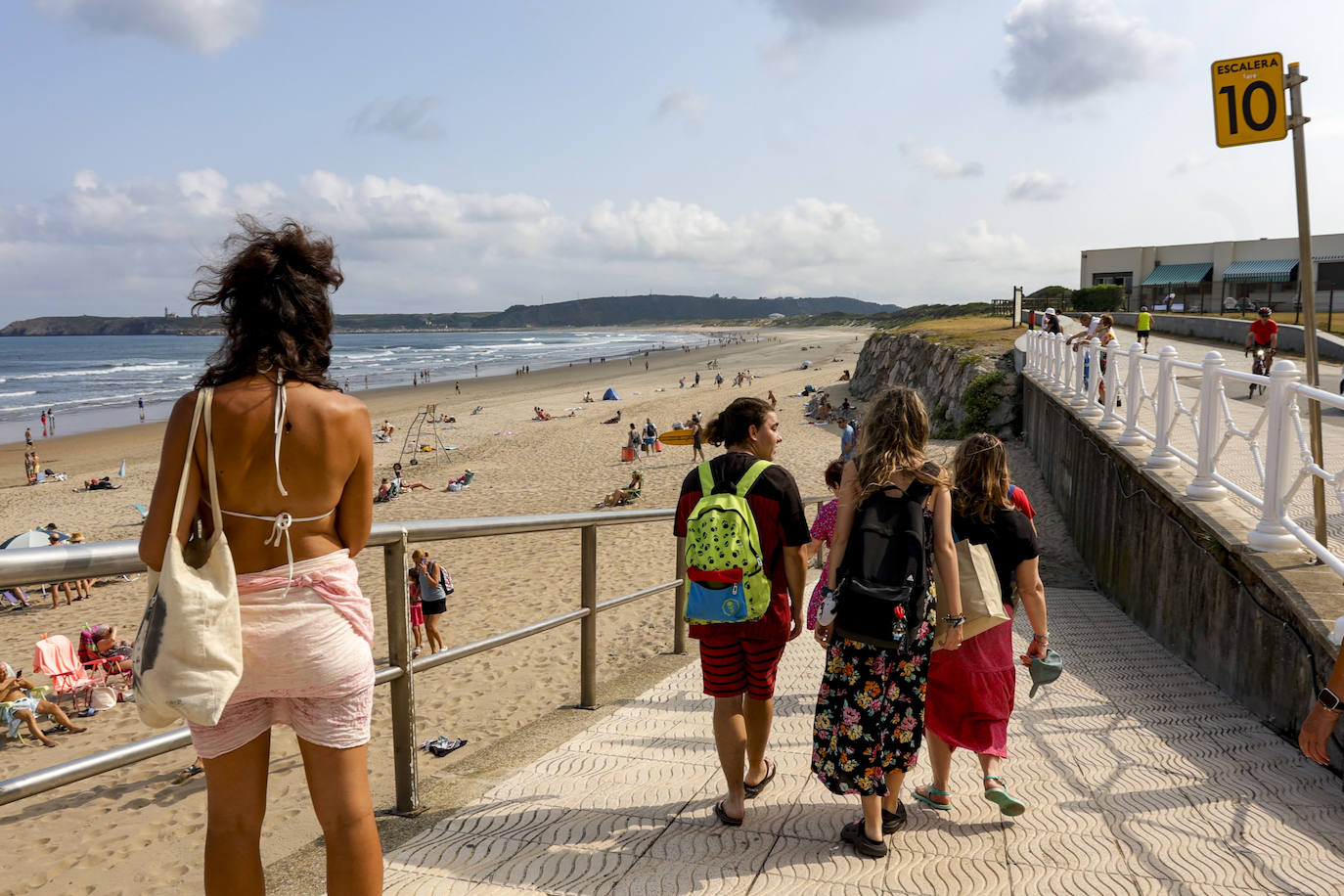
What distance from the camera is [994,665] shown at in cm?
317

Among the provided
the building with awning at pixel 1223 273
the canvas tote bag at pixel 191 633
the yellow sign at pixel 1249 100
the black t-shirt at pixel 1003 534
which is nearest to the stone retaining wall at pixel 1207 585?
the black t-shirt at pixel 1003 534

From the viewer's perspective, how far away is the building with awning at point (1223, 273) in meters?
35.2

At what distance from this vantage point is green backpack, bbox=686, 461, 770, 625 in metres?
2.81

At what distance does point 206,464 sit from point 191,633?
0.34 meters

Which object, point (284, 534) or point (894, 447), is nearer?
point (284, 534)

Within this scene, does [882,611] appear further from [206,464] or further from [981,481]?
[206,464]

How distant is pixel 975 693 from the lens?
3.15 meters

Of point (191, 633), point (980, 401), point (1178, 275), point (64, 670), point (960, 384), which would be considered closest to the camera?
point (191, 633)

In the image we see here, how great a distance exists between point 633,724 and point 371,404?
133 ft

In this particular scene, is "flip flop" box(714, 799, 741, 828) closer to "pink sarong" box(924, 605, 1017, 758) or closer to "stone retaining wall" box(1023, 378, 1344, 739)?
"pink sarong" box(924, 605, 1017, 758)

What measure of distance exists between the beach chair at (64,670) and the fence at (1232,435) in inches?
333

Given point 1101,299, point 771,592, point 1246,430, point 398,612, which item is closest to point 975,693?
point 771,592

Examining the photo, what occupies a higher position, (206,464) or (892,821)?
(206,464)

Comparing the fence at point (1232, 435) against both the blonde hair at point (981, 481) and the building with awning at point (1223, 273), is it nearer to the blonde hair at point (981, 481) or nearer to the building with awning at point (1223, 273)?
the blonde hair at point (981, 481)
